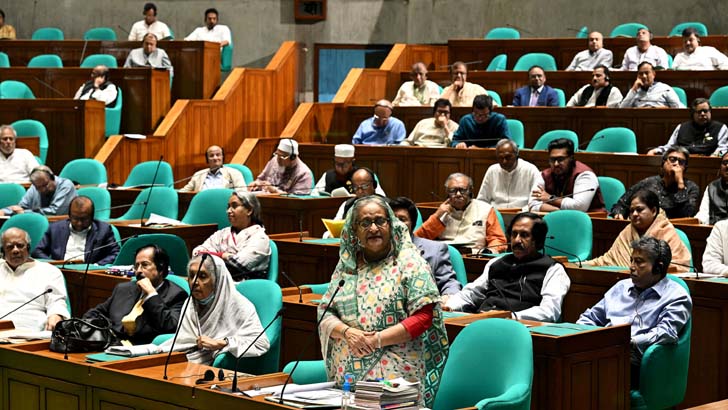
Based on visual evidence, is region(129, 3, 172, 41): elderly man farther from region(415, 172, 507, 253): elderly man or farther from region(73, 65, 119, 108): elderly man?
region(415, 172, 507, 253): elderly man

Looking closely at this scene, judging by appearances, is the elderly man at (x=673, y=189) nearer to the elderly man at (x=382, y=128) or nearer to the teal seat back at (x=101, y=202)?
the elderly man at (x=382, y=128)

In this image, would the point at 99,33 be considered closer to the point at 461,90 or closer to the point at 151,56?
the point at 151,56

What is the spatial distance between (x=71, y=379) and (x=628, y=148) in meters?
5.01

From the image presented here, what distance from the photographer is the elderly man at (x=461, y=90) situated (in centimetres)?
926

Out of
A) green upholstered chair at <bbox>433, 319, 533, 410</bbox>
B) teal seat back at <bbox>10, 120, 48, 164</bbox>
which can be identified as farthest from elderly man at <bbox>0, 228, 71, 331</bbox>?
teal seat back at <bbox>10, 120, 48, 164</bbox>

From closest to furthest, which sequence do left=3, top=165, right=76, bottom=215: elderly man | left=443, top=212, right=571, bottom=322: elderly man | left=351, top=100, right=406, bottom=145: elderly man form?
left=443, top=212, right=571, bottom=322: elderly man < left=3, top=165, right=76, bottom=215: elderly man < left=351, top=100, right=406, bottom=145: elderly man

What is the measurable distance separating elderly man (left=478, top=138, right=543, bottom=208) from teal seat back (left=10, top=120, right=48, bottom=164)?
4.01 m

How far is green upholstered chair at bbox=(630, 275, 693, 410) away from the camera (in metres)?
4.21

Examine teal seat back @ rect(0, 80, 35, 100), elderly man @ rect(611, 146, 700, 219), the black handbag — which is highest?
teal seat back @ rect(0, 80, 35, 100)

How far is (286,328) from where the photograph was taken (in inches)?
196

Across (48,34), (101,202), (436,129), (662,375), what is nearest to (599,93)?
(436,129)

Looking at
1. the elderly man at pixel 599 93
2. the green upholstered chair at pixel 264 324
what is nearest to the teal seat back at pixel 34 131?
the elderly man at pixel 599 93

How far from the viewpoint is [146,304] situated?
4625 millimetres

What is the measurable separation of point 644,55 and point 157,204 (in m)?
4.22
